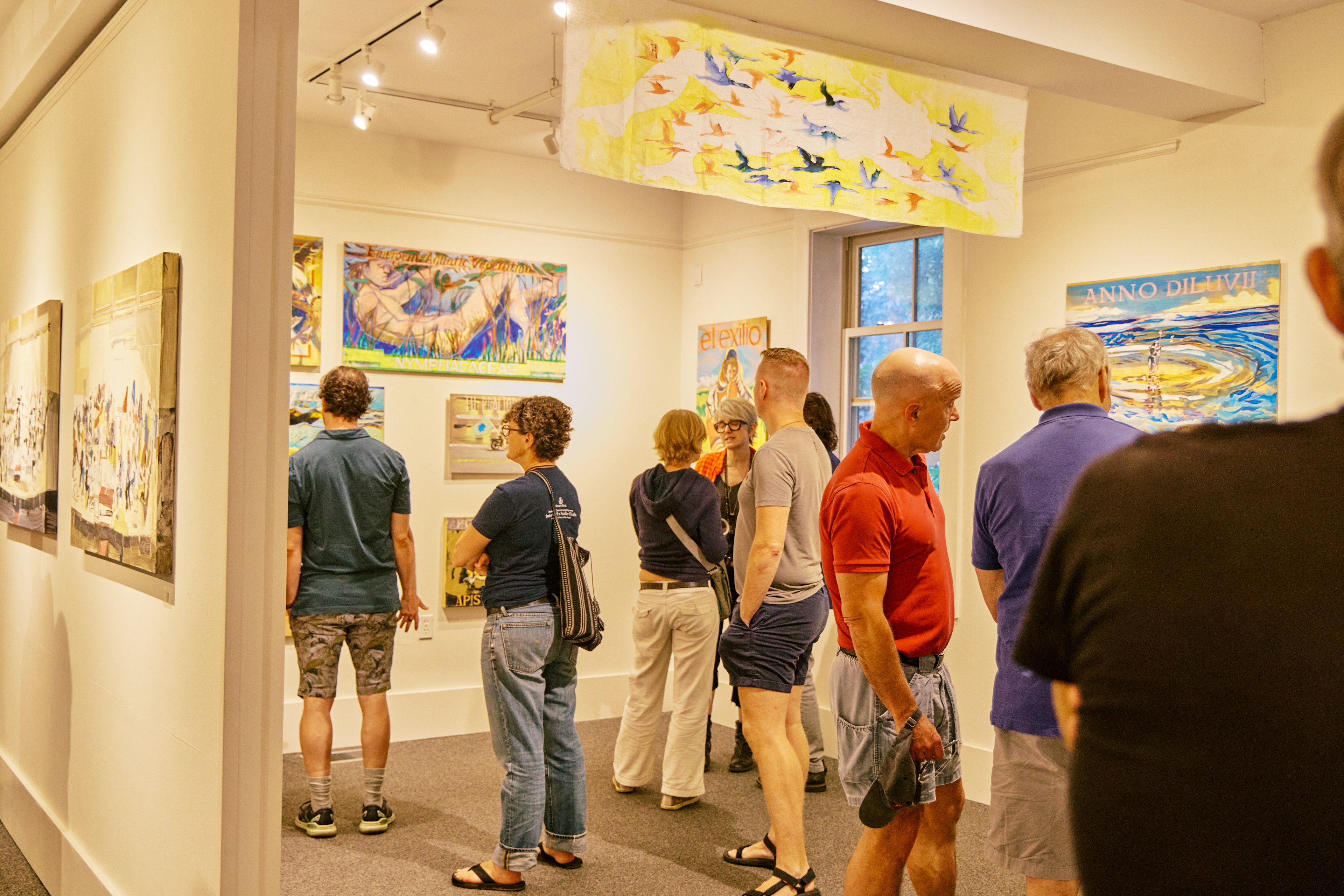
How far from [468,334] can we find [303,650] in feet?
7.76

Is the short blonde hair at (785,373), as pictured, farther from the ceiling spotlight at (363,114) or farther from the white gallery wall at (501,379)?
the white gallery wall at (501,379)

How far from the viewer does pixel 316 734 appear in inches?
161

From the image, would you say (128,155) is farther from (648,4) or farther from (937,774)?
(937,774)

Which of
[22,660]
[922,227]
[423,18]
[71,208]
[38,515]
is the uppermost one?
[423,18]

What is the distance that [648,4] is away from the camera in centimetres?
292

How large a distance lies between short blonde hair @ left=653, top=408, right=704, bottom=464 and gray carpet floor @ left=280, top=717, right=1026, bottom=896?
60.1 inches

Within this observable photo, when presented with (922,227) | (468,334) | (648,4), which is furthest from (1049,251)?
(468,334)

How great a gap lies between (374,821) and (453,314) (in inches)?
110

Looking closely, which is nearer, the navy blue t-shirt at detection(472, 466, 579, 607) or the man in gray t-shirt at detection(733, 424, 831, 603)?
the man in gray t-shirt at detection(733, 424, 831, 603)

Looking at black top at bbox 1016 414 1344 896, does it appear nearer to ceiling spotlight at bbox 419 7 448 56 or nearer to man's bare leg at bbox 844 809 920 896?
man's bare leg at bbox 844 809 920 896

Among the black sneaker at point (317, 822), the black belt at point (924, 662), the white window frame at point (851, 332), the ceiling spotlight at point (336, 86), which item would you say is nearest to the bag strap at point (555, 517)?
the black belt at point (924, 662)

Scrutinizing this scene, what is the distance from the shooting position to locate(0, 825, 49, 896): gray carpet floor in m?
3.75

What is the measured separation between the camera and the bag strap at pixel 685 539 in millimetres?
4512

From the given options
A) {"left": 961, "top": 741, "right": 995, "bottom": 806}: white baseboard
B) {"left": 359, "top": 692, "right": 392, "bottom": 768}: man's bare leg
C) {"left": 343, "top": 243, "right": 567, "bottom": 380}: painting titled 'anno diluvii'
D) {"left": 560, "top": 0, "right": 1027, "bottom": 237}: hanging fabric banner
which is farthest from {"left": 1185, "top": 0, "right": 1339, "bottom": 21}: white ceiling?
{"left": 359, "top": 692, "right": 392, "bottom": 768}: man's bare leg
